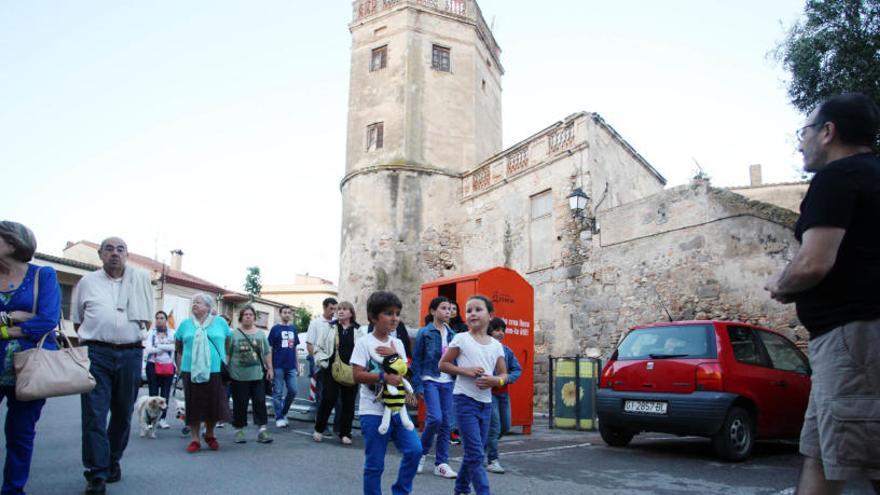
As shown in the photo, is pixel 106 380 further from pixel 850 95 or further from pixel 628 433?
pixel 628 433

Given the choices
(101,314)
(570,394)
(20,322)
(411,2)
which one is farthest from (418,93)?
(20,322)

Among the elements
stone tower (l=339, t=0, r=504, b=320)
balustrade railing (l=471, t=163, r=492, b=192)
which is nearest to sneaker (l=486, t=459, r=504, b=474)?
balustrade railing (l=471, t=163, r=492, b=192)

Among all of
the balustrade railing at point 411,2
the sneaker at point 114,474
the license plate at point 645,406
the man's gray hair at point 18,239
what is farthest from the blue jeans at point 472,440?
the balustrade railing at point 411,2

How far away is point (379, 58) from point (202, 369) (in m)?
17.1

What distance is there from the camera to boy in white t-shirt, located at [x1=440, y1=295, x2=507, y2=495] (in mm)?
5066

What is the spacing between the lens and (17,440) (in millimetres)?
4328

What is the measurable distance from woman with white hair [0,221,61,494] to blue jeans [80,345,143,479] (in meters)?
0.67

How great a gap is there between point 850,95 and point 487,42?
22741 millimetres

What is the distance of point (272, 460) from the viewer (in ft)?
23.0

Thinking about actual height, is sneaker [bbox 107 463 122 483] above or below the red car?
below

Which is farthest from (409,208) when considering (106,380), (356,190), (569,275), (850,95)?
(850,95)

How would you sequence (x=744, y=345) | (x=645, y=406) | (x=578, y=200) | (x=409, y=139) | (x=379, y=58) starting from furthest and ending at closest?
(x=379, y=58), (x=409, y=139), (x=578, y=200), (x=744, y=345), (x=645, y=406)

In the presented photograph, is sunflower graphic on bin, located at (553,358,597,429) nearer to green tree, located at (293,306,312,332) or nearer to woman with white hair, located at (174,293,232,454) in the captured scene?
woman with white hair, located at (174,293,232,454)

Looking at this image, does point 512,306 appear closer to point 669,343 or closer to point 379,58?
point 669,343
